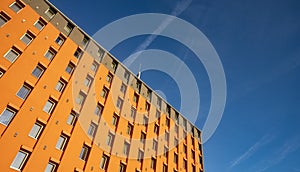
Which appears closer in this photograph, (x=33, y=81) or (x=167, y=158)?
(x=33, y=81)

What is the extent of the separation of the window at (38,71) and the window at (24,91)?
1720mm

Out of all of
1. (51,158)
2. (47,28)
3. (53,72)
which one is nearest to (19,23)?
(47,28)

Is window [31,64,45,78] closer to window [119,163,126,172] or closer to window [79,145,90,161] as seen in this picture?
window [79,145,90,161]

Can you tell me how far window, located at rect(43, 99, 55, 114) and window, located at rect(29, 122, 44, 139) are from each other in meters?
1.60

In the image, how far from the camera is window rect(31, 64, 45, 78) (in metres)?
21.2

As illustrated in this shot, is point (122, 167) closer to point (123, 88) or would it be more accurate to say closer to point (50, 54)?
point (123, 88)

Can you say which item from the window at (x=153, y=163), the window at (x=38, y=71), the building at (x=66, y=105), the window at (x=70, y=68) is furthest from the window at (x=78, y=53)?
the window at (x=153, y=163)

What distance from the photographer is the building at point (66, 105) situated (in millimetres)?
18047

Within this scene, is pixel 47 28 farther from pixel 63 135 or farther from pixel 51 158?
pixel 51 158

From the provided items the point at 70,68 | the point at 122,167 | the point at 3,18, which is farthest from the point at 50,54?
the point at 122,167

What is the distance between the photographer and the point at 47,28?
24484 mm

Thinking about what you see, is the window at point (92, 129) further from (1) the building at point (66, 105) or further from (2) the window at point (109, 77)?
(2) the window at point (109, 77)

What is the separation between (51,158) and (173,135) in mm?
21869

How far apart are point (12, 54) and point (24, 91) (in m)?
3.99
